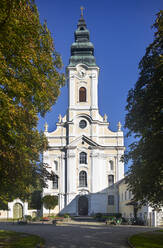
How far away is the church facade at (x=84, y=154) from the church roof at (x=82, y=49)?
3.50 ft

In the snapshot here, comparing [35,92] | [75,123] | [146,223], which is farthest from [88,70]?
[35,92]

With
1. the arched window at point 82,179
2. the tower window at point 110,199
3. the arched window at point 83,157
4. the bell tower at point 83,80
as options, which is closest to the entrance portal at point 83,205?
the arched window at point 82,179

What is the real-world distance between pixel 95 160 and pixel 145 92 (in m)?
39.0

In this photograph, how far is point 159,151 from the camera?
17.1 m

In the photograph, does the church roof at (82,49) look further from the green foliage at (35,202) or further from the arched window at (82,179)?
the green foliage at (35,202)

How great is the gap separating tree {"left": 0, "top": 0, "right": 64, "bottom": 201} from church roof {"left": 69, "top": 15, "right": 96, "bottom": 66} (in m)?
46.3

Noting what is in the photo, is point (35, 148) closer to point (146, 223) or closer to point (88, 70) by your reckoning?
point (146, 223)

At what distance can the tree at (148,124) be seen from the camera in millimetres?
17062

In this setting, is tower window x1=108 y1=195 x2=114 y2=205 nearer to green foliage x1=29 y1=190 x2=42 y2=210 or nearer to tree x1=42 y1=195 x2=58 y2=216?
tree x1=42 y1=195 x2=58 y2=216

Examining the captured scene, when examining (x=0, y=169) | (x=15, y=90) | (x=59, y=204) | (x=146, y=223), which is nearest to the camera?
(x=15, y=90)

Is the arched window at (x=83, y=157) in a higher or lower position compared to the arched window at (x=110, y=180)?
higher

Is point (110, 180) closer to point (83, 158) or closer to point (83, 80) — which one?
point (83, 158)

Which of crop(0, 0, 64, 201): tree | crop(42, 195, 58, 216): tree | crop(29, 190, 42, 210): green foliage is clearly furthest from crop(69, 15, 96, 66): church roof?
crop(0, 0, 64, 201): tree

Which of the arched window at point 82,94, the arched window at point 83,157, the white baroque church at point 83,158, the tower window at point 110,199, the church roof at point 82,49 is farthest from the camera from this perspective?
the church roof at point 82,49
